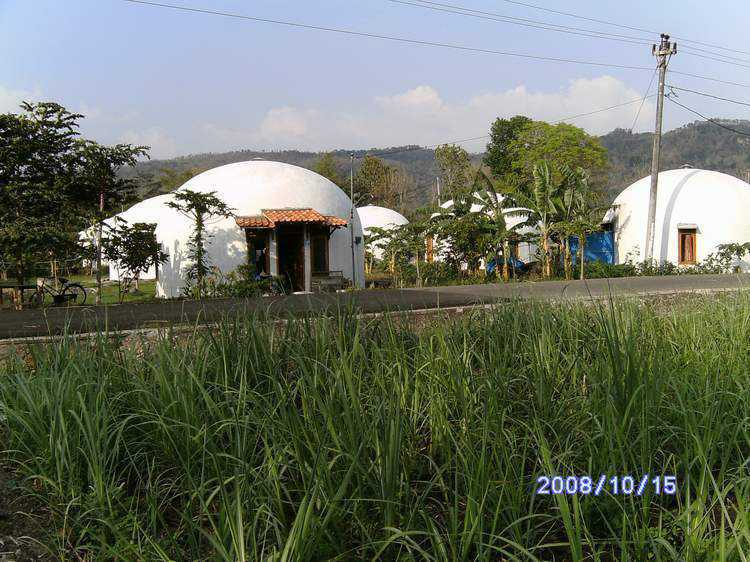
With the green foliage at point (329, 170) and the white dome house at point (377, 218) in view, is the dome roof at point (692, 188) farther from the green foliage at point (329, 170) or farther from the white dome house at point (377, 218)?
the green foliage at point (329, 170)

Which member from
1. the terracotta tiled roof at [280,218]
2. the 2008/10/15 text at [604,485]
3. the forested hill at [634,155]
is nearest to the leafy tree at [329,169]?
the terracotta tiled roof at [280,218]

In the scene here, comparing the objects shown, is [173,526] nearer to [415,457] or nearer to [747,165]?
[415,457]

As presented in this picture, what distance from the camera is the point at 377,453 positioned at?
226 cm

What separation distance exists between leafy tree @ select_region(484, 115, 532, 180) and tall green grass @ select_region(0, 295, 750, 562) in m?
37.6

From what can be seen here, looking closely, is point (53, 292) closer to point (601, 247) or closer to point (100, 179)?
point (100, 179)

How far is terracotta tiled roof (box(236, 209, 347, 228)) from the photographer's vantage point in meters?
17.9

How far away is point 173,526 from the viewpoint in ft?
8.63

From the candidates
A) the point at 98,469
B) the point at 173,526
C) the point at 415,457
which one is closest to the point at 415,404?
the point at 415,457

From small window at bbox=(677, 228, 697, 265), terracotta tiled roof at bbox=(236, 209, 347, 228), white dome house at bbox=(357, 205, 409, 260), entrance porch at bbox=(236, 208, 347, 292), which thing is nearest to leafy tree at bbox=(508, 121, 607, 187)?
white dome house at bbox=(357, 205, 409, 260)

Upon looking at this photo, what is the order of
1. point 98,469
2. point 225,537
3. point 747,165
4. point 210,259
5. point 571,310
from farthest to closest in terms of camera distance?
point 747,165 → point 210,259 → point 571,310 → point 98,469 → point 225,537

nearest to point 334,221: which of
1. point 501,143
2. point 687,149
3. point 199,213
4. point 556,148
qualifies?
point 199,213

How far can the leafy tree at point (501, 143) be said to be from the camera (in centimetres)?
4025

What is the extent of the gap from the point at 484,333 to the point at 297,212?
14.7 meters

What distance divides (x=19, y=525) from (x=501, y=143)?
42091mm
